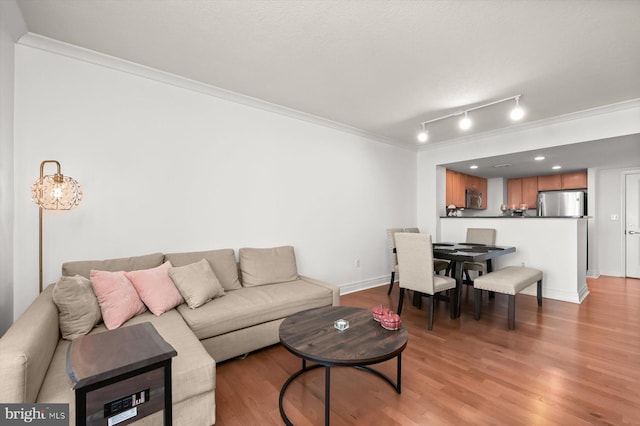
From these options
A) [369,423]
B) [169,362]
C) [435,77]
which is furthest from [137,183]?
[435,77]

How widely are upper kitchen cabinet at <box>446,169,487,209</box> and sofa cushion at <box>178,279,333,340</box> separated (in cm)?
390

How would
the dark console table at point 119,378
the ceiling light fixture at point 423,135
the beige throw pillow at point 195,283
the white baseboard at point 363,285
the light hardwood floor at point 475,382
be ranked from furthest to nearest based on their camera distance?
1. the white baseboard at point 363,285
2. the ceiling light fixture at point 423,135
3. the beige throw pillow at point 195,283
4. the light hardwood floor at point 475,382
5. the dark console table at point 119,378

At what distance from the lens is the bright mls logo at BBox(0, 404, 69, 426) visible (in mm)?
1066

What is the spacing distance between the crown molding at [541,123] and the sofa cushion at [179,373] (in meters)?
4.85

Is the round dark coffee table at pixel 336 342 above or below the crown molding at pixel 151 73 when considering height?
below

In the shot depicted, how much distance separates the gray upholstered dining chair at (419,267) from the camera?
9.98 feet

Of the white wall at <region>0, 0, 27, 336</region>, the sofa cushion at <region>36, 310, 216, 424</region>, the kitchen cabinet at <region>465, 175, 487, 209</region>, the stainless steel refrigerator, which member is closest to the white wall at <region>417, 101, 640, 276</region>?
the stainless steel refrigerator

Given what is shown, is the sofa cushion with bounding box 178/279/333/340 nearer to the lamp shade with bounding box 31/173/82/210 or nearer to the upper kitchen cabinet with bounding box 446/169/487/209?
the lamp shade with bounding box 31/173/82/210

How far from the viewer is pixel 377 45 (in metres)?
2.29

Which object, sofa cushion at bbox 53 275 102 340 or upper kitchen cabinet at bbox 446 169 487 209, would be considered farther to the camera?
upper kitchen cabinet at bbox 446 169 487 209

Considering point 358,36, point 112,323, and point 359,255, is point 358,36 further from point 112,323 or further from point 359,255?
point 359,255

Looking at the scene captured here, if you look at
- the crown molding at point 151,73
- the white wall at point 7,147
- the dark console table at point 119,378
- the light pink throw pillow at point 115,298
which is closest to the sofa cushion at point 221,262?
the light pink throw pillow at point 115,298

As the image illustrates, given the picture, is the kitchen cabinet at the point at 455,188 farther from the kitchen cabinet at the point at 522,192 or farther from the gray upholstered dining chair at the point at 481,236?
the kitchen cabinet at the point at 522,192

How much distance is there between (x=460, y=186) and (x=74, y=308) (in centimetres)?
626
